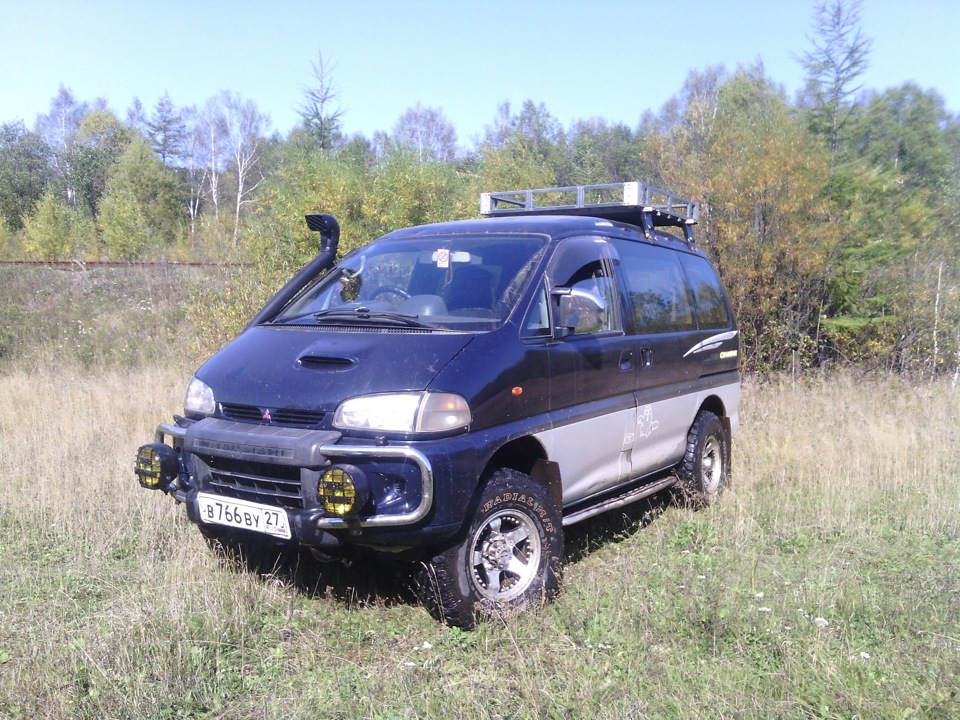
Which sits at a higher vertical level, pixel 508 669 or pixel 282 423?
pixel 282 423

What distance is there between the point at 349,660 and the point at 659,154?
41.3 ft

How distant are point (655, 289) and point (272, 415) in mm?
3083

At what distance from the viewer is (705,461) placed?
664cm

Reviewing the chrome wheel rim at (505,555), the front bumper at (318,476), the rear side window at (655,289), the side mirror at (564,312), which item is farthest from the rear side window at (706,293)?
the front bumper at (318,476)

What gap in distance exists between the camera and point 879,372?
42.4ft

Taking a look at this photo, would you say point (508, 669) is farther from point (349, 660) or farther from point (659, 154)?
point (659, 154)

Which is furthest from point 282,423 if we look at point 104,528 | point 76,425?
point 76,425

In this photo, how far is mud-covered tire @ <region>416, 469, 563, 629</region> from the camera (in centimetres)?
389

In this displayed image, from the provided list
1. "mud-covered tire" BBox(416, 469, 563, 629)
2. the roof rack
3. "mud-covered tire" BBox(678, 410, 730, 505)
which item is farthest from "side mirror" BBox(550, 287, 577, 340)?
"mud-covered tire" BBox(678, 410, 730, 505)

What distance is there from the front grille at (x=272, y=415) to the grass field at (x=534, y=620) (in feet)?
3.07

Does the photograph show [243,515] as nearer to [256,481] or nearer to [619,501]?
[256,481]

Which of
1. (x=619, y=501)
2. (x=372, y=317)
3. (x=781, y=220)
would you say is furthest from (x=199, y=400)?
(x=781, y=220)

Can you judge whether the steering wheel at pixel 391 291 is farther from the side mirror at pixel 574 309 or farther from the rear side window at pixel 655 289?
the rear side window at pixel 655 289

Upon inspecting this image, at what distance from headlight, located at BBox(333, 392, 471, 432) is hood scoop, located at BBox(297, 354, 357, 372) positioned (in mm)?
242
